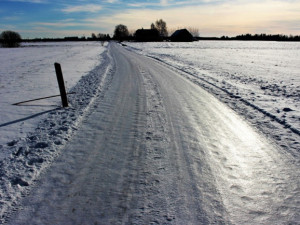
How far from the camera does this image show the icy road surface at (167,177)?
2465 millimetres

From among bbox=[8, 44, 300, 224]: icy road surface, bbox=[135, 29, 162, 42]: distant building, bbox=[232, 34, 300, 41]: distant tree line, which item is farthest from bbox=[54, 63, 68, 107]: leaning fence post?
bbox=[232, 34, 300, 41]: distant tree line

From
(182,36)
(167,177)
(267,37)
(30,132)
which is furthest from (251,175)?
(267,37)

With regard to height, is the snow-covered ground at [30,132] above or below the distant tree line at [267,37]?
below

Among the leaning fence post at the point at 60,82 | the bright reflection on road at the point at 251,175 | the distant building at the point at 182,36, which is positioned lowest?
the bright reflection on road at the point at 251,175

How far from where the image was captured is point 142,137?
14.4 ft

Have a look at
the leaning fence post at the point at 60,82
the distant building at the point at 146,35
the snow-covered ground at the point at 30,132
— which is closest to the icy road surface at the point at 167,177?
the snow-covered ground at the point at 30,132

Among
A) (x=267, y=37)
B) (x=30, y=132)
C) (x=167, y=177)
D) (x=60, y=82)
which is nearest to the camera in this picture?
(x=167, y=177)

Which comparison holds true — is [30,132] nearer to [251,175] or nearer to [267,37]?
[251,175]

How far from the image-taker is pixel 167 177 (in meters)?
3.10

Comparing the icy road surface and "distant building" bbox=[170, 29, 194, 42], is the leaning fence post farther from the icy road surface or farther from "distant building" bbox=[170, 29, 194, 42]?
"distant building" bbox=[170, 29, 194, 42]

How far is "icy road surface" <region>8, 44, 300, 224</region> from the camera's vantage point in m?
2.46

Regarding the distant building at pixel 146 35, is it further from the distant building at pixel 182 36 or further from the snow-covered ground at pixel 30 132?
the snow-covered ground at pixel 30 132

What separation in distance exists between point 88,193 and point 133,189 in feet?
2.00

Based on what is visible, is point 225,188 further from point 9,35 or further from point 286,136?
point 9,35
